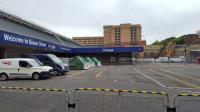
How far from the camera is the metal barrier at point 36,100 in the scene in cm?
809

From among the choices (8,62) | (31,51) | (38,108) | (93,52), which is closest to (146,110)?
(38,108)

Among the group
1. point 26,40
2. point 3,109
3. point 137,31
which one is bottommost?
point 3,109

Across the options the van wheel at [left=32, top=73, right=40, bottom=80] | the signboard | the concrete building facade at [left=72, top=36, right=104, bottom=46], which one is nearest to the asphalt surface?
the van wheel at [left=32, top=73, right=40, bottom=80]

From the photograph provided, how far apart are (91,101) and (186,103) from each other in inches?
85.8

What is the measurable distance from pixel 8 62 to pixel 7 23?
1680 centimetres

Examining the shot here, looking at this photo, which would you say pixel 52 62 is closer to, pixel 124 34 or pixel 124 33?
pixel 124 34

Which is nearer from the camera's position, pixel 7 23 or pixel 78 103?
pixel 78 103

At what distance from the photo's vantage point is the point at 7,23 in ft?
137

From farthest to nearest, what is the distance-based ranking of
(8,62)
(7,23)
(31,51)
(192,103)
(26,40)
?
(31,51) < (7,23) < (26,40) < (8,62) < (192,103)

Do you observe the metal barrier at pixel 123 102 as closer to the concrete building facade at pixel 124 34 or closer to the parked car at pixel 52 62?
the parked car at pixel 52 62

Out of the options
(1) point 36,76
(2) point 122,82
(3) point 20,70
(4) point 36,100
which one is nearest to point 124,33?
(1) point 36,76

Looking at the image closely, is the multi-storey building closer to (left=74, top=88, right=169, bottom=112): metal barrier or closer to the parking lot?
the parking lot

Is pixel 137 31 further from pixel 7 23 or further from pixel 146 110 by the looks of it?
pixel 146 110

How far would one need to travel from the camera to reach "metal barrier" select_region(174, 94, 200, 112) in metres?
7.19
